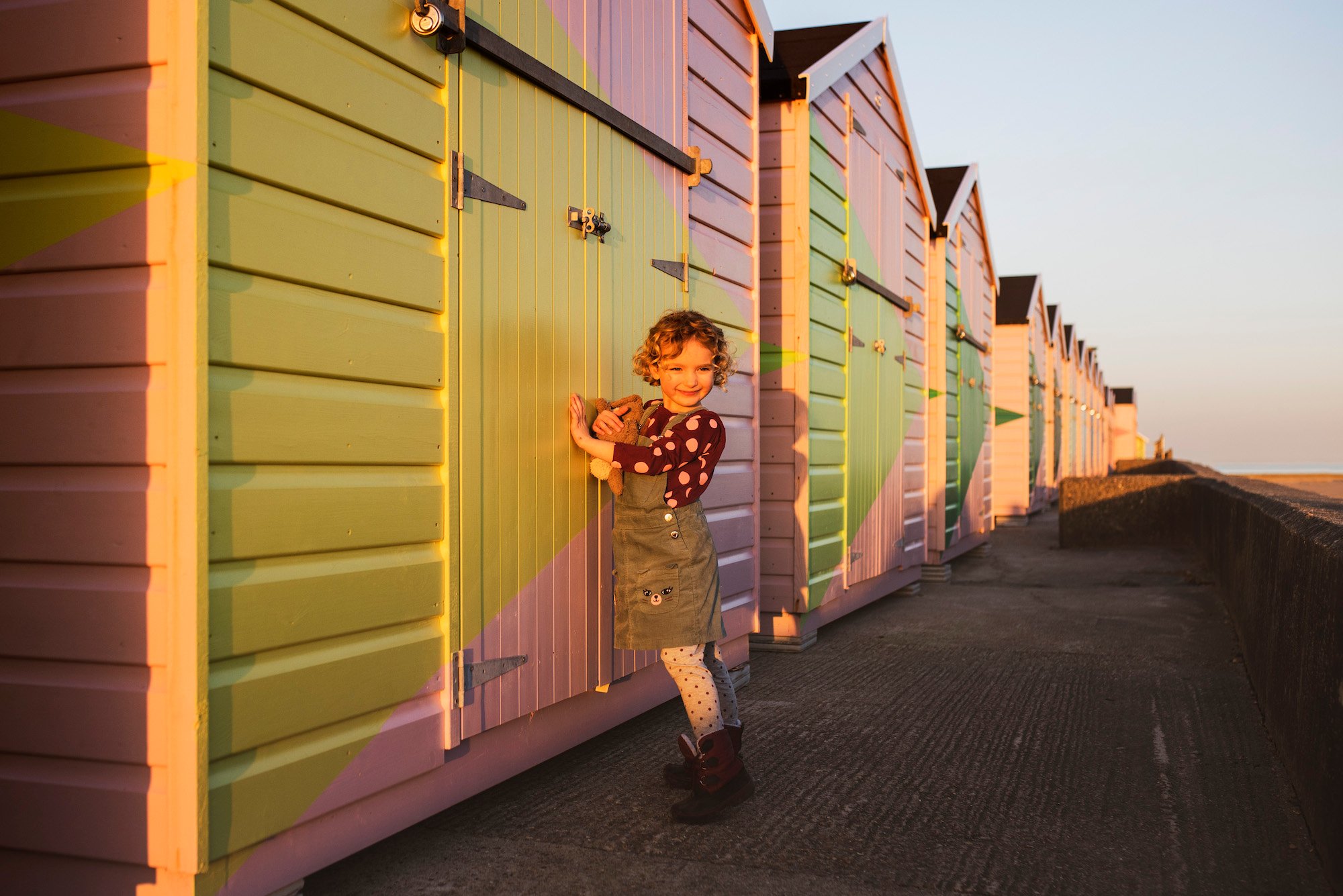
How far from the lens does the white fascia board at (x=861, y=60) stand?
20.6 ft

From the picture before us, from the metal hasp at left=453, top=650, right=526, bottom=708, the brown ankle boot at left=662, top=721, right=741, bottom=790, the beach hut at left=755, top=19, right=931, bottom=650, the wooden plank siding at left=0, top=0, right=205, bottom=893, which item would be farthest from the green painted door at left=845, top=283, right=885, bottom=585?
the wooden plank siding at left=0, top=0, right=205, bottom=893

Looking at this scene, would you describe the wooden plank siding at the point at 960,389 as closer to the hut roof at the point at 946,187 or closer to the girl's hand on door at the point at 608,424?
the hut roof at the point at 946,187

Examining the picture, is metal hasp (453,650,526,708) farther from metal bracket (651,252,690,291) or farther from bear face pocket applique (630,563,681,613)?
metal bracket (651,252,690,291)

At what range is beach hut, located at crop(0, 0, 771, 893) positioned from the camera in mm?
2215

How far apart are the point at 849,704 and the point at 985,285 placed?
30.8 ft

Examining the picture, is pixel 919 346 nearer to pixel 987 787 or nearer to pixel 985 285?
pixel 985 285

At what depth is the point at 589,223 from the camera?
370 cm

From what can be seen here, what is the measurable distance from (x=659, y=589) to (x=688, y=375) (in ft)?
2.30

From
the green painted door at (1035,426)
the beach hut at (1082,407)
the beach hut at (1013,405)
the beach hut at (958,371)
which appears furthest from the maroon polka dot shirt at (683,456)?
the beach hut at (1082,407)

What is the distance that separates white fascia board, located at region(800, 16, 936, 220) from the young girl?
3.37 metres

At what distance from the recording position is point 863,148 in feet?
24.1

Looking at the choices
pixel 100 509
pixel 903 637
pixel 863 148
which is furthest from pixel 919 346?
pixel 100 509

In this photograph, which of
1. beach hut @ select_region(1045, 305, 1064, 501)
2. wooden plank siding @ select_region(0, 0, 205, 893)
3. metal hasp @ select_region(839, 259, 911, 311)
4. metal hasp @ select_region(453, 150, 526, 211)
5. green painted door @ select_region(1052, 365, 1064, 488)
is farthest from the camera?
green painted door @ select_region(1052, 365, 1064, 488)

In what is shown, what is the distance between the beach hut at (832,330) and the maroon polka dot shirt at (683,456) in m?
2.78
